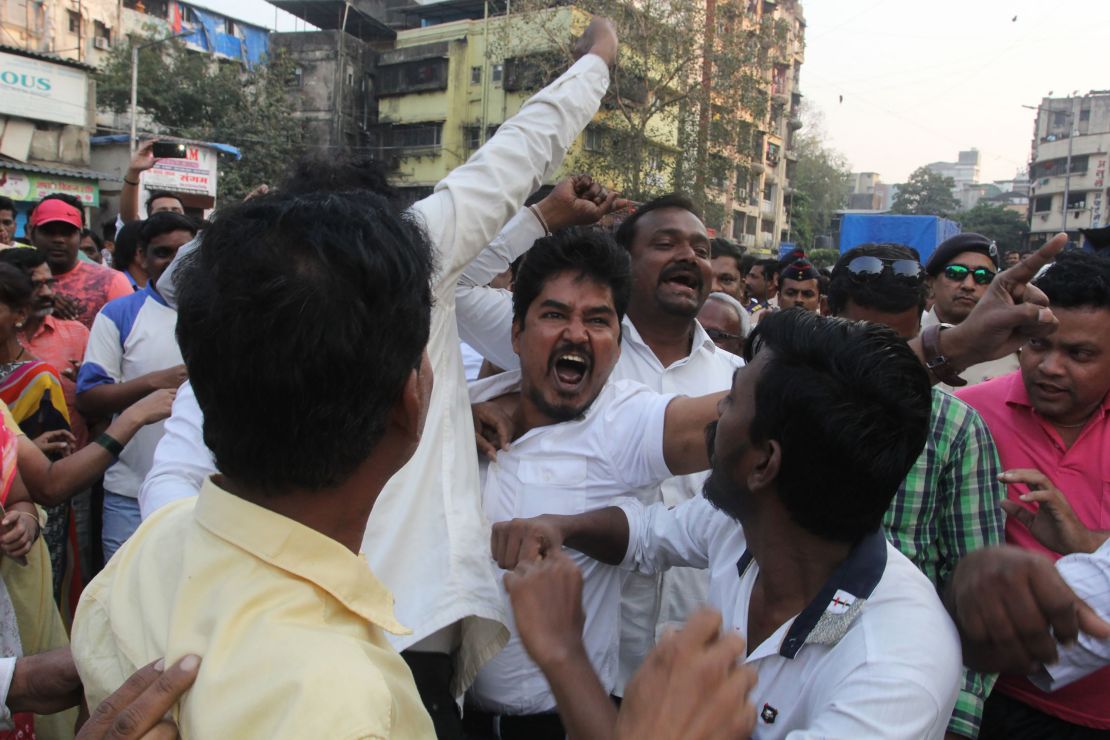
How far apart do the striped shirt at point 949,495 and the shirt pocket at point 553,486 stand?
2.99 ft

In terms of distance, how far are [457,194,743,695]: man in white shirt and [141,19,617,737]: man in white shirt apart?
0.52 metres

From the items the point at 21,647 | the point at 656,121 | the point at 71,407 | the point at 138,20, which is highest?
the point at 138,20

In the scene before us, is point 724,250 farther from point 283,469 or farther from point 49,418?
point 283,469

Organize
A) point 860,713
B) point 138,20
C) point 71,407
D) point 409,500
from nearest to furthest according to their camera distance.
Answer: point 860,713 → point 409,500 → point 71,407 → point 138,20

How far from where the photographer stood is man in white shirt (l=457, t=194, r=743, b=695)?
7.68ft

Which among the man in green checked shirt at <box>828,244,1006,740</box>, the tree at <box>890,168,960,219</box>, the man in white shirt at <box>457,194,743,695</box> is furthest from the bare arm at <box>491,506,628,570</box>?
the tree at <box>890,168,960,219</box>

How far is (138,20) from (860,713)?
48.3 meters

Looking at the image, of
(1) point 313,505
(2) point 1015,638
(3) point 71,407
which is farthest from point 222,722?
(3) point 71,407

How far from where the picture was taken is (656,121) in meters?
25.0

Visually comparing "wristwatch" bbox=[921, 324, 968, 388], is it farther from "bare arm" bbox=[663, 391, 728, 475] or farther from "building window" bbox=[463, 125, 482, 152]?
"building window" bbox=[463, 125, 482, 152]

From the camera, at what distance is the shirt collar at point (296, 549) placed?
3.28 feet

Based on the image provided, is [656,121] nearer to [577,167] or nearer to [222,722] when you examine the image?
[577,167]

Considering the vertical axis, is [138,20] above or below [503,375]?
above

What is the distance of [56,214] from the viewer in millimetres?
5223
